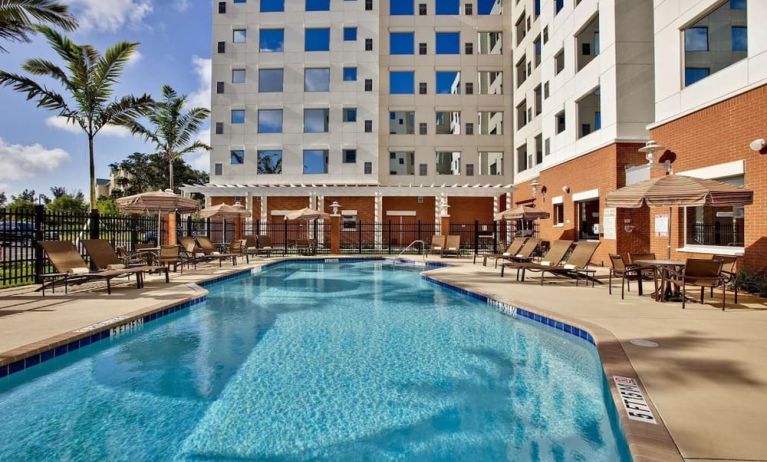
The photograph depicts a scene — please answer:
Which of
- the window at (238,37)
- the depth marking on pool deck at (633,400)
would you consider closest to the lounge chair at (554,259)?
the depth marking on pool deck at (633,400)

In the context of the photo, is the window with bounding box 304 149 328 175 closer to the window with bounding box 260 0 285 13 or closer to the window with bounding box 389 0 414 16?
the window with bounding box 260 0 285 13

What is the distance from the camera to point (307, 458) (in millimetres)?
2867

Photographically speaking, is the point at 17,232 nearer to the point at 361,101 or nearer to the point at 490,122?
the point at 361,101

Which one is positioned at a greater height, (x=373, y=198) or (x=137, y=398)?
(x=373, y=198)

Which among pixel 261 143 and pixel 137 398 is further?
pixel 261 143

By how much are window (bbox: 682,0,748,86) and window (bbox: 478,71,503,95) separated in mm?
17248

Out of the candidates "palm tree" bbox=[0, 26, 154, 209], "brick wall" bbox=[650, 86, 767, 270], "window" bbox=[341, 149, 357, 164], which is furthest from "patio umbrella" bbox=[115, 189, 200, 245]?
"window" bbox=[341, 149, 357, 164]

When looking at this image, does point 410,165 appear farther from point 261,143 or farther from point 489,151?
point 261,143

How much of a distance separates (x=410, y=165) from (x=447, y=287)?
59.3ft

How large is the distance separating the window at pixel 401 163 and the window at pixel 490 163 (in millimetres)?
4515

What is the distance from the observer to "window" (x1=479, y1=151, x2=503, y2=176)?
27203 millimetres

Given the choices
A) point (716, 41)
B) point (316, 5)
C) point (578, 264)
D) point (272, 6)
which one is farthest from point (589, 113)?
point (272, 6)

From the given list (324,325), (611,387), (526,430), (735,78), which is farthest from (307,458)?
(735,78)

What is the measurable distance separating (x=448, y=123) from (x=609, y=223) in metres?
15.9
